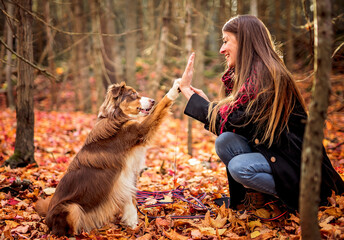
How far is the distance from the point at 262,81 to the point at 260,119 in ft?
1.13

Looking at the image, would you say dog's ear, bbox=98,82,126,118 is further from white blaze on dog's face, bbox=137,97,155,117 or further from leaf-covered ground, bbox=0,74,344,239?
leaf-covered ground, bbox=0,74,344,239

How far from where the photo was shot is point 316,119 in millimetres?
1698

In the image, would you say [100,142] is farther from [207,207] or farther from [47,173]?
[47,173]

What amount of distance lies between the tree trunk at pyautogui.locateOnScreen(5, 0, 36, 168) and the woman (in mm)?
2956

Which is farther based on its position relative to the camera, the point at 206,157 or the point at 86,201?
the point at 206,157

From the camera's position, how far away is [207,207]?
10.8ft

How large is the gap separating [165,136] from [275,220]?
5.43 metres

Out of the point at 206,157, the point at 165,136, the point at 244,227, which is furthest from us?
the point at 165,136

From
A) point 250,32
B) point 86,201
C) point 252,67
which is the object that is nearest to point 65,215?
point 86,201

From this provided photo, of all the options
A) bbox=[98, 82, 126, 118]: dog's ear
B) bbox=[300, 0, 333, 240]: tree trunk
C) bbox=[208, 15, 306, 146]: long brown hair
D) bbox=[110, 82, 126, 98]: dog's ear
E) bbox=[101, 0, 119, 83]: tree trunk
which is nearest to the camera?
bbox=[300, 0, 333, 240]: tree trunk

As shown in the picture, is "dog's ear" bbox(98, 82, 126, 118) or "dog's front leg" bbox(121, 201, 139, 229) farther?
"dog's ear" bbox(98, 82, 126, 118)

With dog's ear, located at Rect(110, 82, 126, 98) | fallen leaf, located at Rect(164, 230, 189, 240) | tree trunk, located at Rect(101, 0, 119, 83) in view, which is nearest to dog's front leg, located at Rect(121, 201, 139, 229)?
fallen leaf, located at Rect(164, 230, 189, 240)

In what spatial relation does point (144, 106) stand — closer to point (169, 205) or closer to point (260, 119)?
point (169, 205)

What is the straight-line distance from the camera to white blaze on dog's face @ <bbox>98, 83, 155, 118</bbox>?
3.43 metres
